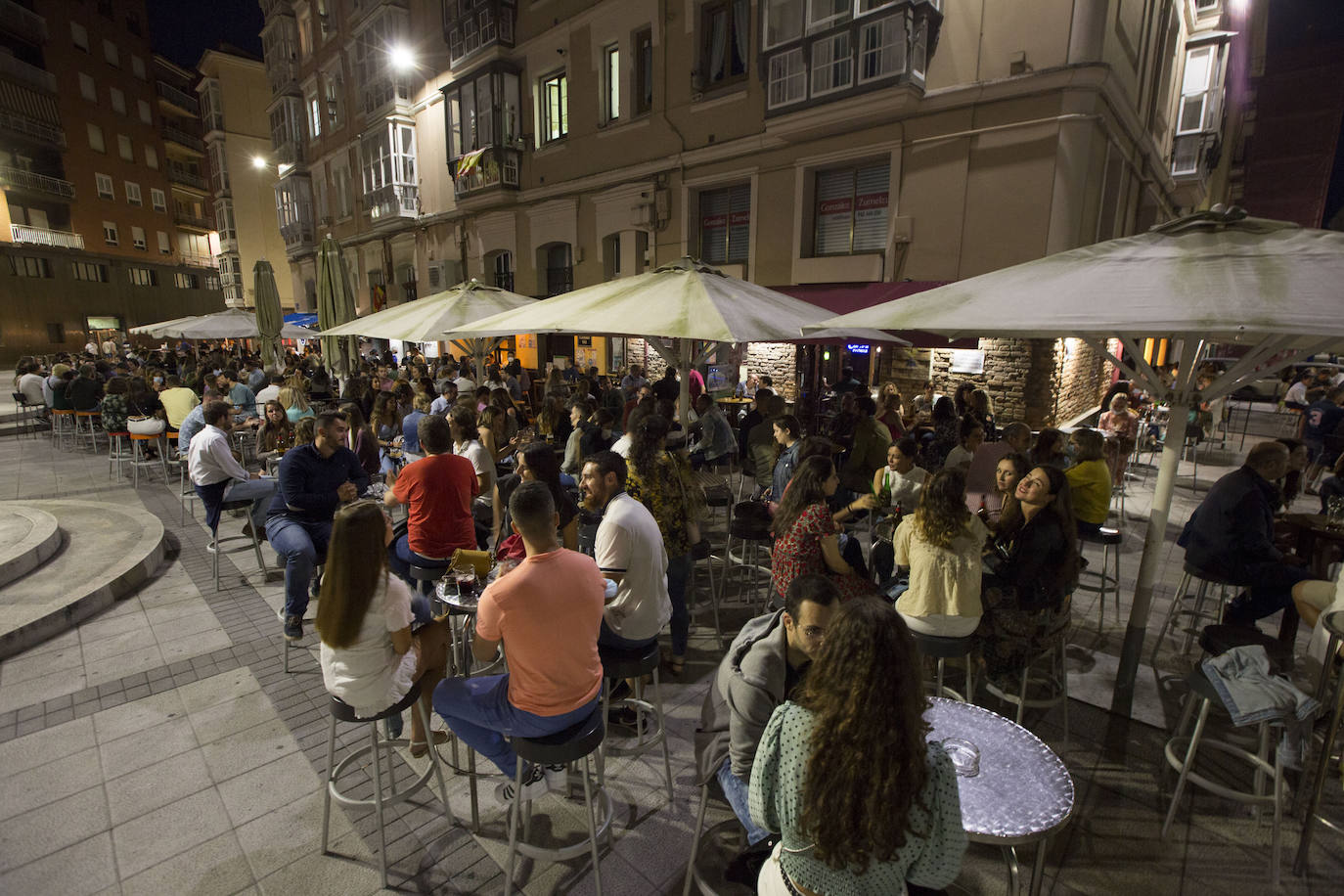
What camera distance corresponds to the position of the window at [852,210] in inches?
470

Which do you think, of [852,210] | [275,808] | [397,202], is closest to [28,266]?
[397,202]

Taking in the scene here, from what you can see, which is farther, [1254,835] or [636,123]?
[636,123]

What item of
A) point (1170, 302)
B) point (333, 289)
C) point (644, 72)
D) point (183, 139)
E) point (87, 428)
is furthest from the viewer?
point (183, 139)

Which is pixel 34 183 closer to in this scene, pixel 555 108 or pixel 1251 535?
pixel 555 108

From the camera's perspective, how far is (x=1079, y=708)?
4.35 metres

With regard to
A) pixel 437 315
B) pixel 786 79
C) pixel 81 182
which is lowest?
pixel 437 315

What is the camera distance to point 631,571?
11.6 ft

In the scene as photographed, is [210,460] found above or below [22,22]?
below

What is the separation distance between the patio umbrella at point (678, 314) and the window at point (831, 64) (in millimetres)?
7042

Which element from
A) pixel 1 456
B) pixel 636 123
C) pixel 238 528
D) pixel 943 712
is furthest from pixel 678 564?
pixel 1 456

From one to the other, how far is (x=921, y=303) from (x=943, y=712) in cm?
236

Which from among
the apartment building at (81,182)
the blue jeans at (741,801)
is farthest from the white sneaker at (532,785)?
the apartment building at (81,182)

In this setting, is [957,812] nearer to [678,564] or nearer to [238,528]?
[678,564]

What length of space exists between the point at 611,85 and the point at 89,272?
33636mm
